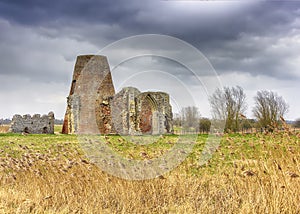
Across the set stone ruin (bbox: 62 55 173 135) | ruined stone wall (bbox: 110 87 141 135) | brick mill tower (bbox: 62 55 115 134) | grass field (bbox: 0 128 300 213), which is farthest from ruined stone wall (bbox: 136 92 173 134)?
grass field (bbox: 0 128 300 213)

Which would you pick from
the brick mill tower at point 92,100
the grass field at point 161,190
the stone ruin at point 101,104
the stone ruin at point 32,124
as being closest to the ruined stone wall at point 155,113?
the stone ruin at point 101,104

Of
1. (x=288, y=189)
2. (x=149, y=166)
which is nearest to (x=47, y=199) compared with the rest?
(x=149, y=166)

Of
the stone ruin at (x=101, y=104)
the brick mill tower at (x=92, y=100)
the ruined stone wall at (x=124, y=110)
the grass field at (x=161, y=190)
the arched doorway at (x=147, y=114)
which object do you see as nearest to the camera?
the grass field at (x=161, y=190)

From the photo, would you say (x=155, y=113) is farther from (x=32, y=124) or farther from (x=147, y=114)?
(x=32, y=124)

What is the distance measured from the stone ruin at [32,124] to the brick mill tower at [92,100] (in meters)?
5.51

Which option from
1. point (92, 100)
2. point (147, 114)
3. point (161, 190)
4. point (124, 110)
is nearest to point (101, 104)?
point (92, 100)

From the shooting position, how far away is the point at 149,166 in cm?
727

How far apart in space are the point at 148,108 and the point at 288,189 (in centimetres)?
3418

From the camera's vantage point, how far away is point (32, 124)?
135ft

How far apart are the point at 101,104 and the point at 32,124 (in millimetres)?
9258

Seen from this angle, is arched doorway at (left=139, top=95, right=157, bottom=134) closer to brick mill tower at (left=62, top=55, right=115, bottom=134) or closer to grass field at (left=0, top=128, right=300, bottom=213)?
brick mill tower at (left=62, top=55, right=115, bottom=134)

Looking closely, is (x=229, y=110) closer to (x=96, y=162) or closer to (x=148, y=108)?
(x=148, y=108)

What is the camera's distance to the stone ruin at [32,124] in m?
40.2

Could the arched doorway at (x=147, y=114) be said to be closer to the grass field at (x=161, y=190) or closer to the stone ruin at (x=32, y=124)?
the stone ruin at (x=32, y=124)
